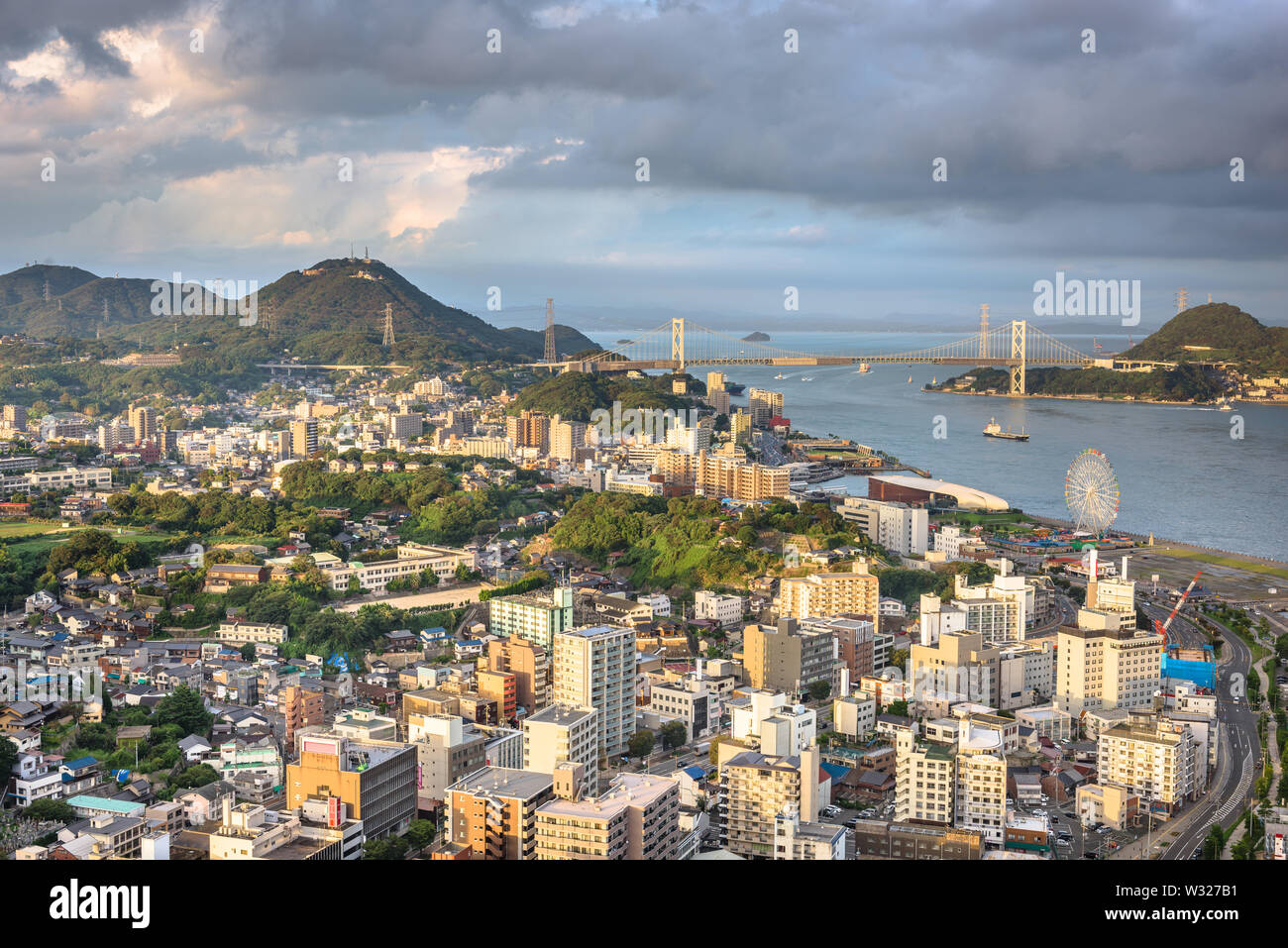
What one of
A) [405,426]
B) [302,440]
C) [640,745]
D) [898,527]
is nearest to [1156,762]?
[640,745]

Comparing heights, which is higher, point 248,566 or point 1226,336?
point 1226,336

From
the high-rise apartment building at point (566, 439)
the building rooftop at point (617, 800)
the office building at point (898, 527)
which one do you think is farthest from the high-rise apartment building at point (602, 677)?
the high-rise apartment building at point (566, 439)

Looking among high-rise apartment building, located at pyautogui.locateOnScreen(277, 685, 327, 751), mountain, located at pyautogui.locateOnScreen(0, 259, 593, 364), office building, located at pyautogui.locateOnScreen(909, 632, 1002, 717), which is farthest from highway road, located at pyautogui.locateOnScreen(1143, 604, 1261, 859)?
mountain, located at pyautogui.locateOnScreen(0, 259, 593, 364)

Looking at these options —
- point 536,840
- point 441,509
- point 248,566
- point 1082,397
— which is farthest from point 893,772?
point 1082,397

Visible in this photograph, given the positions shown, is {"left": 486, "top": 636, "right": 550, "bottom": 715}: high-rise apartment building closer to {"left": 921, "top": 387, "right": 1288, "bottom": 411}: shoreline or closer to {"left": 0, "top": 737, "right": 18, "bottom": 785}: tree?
{"left": 0, "top": 737, "right": 18, "bottom": 785}: tree

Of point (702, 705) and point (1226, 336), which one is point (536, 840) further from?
point (1226, 336)
